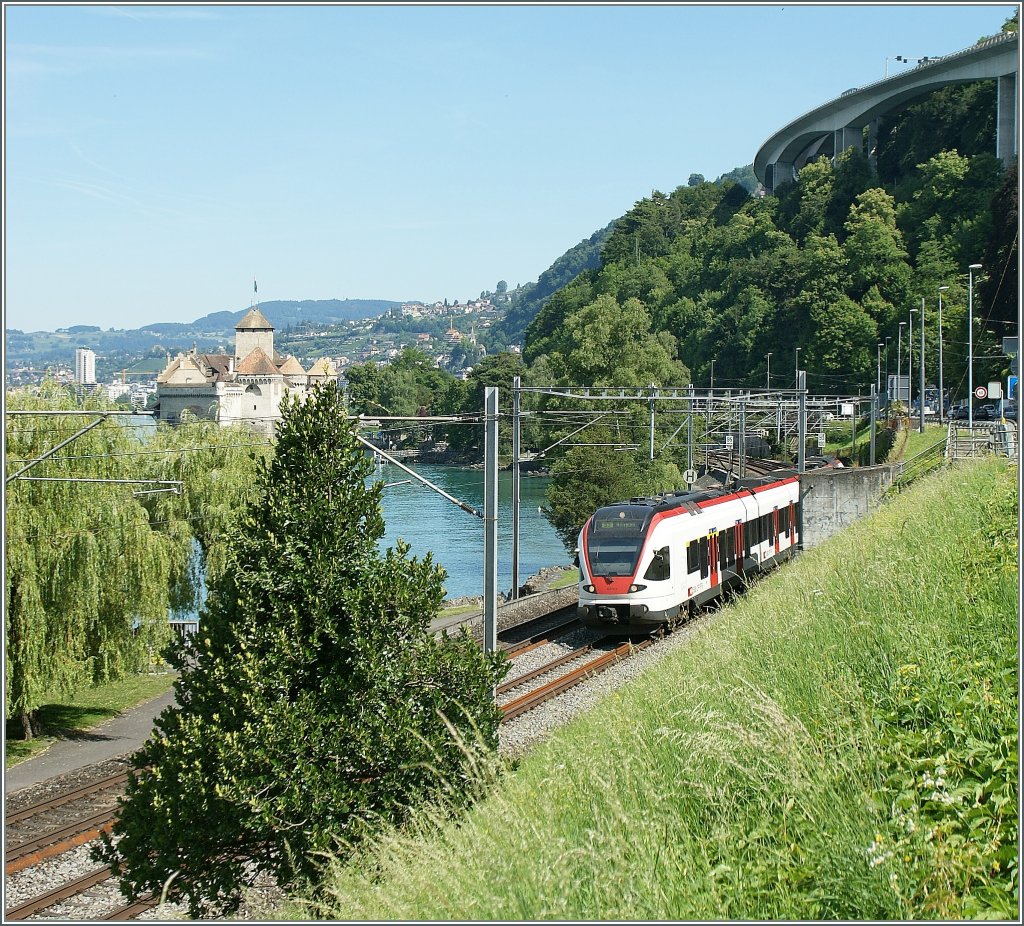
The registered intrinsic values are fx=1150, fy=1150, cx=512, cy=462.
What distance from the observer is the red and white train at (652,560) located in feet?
70.1

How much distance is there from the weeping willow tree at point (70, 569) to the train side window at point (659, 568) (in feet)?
31.8

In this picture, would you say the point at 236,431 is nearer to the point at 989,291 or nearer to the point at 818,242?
the point at 989,291

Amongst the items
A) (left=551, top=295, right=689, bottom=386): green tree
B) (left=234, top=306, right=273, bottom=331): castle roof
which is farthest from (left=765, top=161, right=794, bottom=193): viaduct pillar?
(left=551, top=295, right=689, bottom=386): green tree

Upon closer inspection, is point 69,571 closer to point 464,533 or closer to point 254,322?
point 464,533

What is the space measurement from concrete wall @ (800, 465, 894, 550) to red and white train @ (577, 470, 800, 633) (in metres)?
9.26

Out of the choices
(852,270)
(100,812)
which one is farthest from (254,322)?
(100,812)

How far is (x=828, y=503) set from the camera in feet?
112

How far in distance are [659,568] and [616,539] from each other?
984mm

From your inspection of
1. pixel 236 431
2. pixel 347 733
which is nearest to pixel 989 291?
pixel 236 431

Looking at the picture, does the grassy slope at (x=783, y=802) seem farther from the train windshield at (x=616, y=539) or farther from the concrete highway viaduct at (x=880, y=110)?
the concrete highway viaduct at (x=880, y=110)

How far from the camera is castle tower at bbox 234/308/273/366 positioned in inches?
6378

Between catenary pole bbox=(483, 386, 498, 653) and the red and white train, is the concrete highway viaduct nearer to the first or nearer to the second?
the red and white train

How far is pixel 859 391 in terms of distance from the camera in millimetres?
78000

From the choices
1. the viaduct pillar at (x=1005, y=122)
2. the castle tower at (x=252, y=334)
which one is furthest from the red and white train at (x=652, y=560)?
the castle tower at (x=252, y=334)
